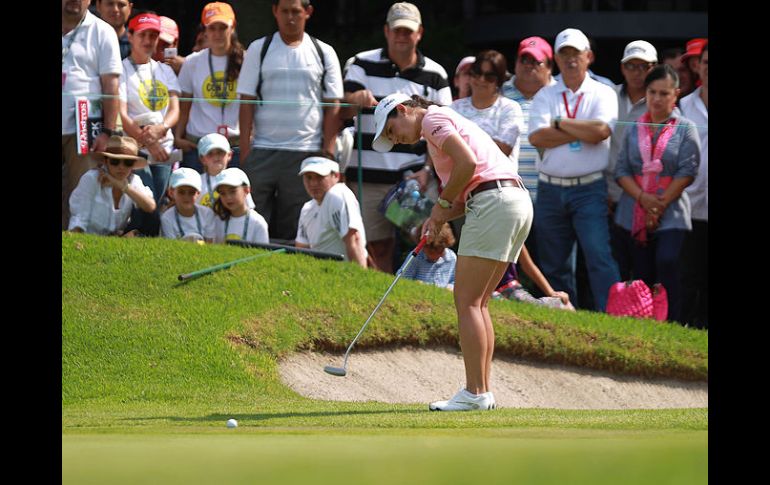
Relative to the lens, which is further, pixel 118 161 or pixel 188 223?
pixel 188 223

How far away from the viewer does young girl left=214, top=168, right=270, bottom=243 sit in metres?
11.6

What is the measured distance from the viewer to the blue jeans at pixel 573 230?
12109 millimetres

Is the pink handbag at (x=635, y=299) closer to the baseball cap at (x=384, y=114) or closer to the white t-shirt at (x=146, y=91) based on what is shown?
the white t-shirt at (x=146, y=91)


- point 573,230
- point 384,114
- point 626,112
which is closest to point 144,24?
point 573,230

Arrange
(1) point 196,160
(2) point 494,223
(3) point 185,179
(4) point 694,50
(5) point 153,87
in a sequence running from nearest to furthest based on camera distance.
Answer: (2) point 494,223 → (3) point 185,179 → (1) point 196,160 → (5) point 153,87 → (4) point 694,50

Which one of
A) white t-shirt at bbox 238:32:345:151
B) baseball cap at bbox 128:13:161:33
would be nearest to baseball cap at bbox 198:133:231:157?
white t-shirt at bbox 238:32:345:151

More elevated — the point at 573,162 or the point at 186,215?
the point at 573,162

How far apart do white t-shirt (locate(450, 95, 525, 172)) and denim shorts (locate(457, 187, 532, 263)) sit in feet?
11.7

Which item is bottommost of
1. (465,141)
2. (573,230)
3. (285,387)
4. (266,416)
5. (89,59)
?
(285,387)

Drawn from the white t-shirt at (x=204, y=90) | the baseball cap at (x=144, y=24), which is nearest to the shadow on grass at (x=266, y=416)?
the white t-shirt at (x=204, y=90)

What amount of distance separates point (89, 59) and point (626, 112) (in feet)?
15.7

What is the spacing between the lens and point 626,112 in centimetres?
1261

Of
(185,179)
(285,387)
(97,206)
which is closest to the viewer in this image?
(285,387)

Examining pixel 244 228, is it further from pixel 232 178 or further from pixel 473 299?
pixel 473 299
